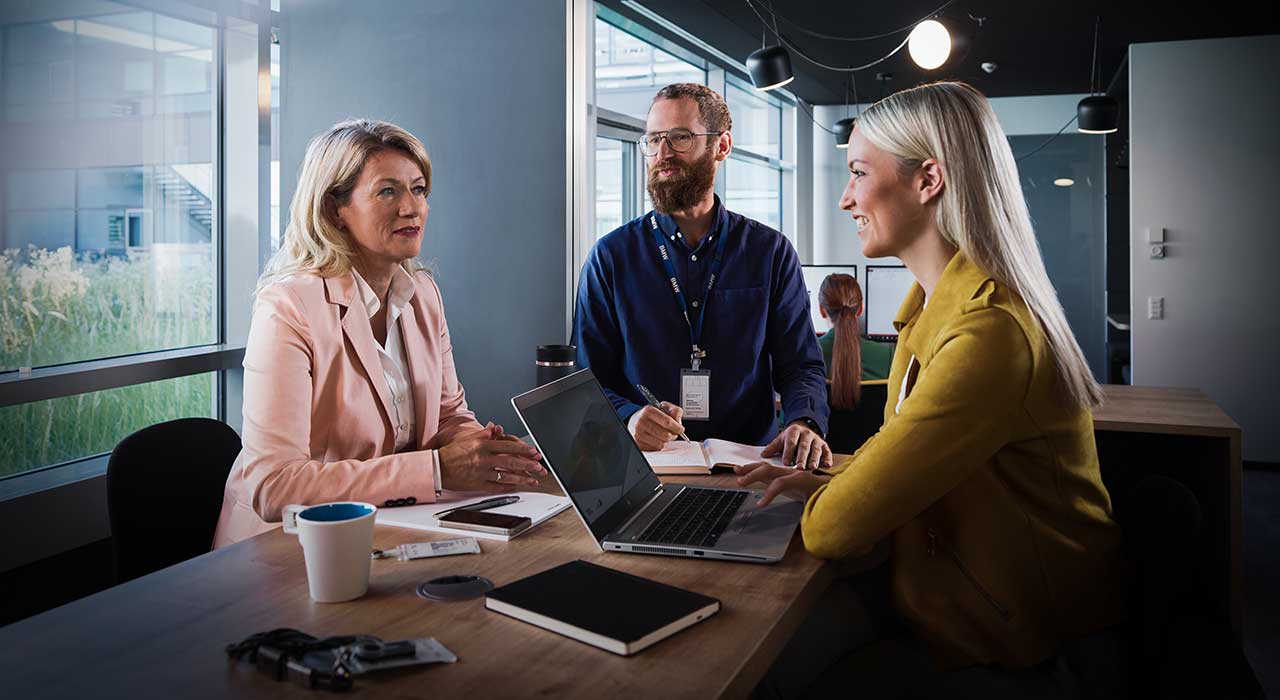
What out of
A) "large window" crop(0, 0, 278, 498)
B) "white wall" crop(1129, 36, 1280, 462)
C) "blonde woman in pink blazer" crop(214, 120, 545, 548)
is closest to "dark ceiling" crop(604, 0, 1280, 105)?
"white wall" crop(1129, 36, 1280, 462)

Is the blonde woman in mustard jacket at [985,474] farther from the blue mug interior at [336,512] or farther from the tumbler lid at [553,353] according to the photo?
the tumbler lid at [553,353]

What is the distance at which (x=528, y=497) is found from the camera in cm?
179

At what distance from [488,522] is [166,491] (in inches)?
31.7

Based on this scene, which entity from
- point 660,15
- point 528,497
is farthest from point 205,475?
point 660,15

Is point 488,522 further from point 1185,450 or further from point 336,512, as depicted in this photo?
point 1185,450

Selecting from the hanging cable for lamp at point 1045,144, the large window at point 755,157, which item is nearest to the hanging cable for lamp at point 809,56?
the large window at point 755,157

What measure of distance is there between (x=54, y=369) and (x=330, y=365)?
1.53 m

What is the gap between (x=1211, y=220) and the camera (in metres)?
6.32

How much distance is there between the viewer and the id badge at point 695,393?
102 inches

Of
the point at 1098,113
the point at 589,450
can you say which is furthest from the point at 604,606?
the point at 1098,113

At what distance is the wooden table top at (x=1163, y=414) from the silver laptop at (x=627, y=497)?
69.2 inches

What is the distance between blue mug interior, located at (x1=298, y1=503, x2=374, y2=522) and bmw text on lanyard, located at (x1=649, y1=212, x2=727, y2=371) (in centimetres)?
145

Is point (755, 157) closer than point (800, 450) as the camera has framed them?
No

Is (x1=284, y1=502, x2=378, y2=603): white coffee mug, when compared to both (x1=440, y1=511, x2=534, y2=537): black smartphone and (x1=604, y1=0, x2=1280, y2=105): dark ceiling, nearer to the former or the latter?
(x1=440, y1=511, x2=534, y2=537): black smartphone
